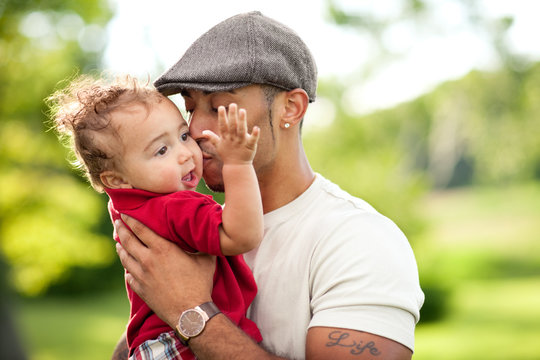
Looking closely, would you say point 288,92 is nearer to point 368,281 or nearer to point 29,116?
point 368,281

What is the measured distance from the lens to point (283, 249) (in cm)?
244

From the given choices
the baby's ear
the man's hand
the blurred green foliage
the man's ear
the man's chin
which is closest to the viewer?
the man's hand

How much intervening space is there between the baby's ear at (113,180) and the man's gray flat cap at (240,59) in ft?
1.42

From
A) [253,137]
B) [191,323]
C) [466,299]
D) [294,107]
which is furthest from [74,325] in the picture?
[253,137]

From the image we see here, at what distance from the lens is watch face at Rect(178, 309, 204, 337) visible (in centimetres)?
218

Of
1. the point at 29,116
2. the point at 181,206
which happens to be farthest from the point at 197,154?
the point at 29,116

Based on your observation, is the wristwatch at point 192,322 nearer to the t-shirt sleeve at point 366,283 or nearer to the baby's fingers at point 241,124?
the t-shirt sleeve at point 366,283

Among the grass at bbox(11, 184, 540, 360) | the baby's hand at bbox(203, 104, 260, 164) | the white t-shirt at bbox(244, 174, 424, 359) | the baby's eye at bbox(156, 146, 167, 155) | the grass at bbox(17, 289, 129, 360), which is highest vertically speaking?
the baby's hand at bbox(203, 104, 260, 164)

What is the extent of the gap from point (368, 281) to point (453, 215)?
33.4 m

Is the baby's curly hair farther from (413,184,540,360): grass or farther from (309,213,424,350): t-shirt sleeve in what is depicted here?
(413,184,540,360): grass

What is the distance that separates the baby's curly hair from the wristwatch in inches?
26.0

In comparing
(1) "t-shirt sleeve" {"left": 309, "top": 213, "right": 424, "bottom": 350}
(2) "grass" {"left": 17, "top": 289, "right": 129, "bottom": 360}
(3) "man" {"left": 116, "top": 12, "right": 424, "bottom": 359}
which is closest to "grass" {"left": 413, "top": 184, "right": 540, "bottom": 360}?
(2) "grass" {"left": 17, "top": 289, "right": 129, "bottom": 360}

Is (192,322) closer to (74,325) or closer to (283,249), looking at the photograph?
(283,249)

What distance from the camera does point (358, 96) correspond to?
20.3 metres
